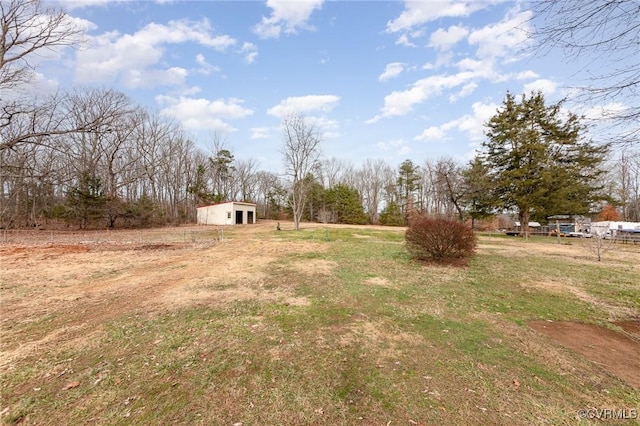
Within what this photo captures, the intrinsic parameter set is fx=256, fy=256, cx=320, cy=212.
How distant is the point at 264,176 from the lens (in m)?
48.4

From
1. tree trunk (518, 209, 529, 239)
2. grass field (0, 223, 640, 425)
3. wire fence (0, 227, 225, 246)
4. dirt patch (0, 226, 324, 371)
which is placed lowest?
grass field (0, 223, 640, 425)

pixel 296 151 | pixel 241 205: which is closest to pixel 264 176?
pixel 241 205

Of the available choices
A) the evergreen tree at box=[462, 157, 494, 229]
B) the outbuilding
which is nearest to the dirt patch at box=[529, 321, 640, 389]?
the evergreen tree at box=[462, 157, 494, 229]

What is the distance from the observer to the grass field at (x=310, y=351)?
2.30m

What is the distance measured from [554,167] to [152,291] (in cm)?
2723

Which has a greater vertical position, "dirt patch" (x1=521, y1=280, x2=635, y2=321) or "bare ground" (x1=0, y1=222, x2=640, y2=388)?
"bare ground" (x1=0, y1=222, x2=640, y2=388)

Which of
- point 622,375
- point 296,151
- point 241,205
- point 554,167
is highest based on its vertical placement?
point 296,151

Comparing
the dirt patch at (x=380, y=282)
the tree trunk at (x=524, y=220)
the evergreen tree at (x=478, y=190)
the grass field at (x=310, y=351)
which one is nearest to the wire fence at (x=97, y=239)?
the grass field at (x=310, y=351)

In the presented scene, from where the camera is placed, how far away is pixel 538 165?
20078mm

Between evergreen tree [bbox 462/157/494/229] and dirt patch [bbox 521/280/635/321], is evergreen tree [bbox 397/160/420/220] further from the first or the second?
dirt patch [bbox 521/280/635/321]

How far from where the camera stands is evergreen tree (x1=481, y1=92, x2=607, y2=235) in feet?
65.2

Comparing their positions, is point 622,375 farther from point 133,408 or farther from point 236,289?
point 236,289

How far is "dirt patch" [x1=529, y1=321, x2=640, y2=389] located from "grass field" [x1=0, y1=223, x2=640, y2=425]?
4 cm

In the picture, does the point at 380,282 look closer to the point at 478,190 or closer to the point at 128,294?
the point at 128,294
